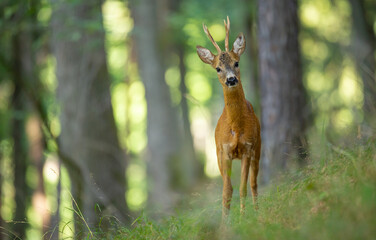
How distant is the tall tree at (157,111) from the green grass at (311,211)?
30.8 feet

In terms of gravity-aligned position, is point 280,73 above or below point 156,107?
above

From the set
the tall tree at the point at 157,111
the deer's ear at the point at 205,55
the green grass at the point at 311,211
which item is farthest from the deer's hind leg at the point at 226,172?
the tall tree at the point at 157,111

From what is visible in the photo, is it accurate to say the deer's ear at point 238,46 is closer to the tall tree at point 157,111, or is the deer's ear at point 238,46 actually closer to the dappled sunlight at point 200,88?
the tall tree at point 157,111

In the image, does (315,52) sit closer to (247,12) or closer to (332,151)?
(247,12)

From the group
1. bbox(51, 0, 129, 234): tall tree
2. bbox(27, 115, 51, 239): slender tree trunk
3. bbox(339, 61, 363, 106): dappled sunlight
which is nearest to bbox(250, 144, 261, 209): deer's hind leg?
bbox(339, 61, 363, 106): dappled sunlight

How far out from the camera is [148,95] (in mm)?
14070

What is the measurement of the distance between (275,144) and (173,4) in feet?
32.1

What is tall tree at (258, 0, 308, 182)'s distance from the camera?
24.7 feet

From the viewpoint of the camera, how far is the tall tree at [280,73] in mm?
7531

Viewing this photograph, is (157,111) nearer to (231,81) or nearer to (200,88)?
(231,81)

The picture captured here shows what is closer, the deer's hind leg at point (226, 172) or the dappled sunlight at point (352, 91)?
the deer's hind leg at point (226, 172)

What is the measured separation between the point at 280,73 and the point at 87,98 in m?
3.30

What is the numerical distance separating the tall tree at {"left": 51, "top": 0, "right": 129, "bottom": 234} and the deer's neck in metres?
4.24

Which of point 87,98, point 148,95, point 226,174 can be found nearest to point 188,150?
point 148,95
